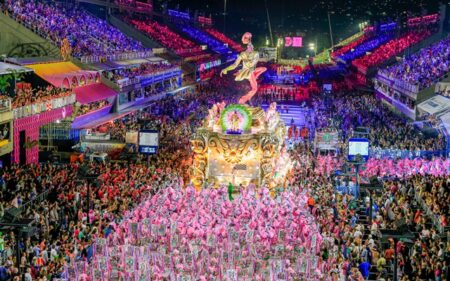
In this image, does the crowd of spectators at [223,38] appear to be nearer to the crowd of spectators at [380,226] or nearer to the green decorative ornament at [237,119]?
the crowd of spectators at [380,226]

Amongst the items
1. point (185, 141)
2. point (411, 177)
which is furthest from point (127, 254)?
point (185, 141)

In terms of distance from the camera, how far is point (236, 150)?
29.6 metres

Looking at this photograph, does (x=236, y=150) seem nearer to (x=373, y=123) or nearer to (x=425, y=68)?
(x=373, y=123)

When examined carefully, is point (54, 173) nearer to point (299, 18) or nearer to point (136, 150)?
point (136, 150)

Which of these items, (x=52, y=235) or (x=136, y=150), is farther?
(x=136, y=150)

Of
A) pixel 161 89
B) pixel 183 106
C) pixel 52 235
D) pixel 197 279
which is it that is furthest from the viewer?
pixel 161 89

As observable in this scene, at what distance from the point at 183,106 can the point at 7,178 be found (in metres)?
28.0

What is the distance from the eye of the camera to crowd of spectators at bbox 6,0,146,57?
50.1m

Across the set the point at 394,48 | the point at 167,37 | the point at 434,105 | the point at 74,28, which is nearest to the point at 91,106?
the point at 74,28

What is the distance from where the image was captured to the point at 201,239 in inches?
788

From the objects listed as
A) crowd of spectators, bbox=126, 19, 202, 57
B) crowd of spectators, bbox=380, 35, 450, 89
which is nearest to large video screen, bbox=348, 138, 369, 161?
crowd of spectators, bbox=380, 35, 450, 89

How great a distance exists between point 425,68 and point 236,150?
2815 centimetres

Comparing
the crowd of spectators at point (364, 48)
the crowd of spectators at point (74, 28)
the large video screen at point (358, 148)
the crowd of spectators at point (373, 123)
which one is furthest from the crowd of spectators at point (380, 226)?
the crowd of spectators at point (364, 48)

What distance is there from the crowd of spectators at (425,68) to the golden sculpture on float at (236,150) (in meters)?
21.5
